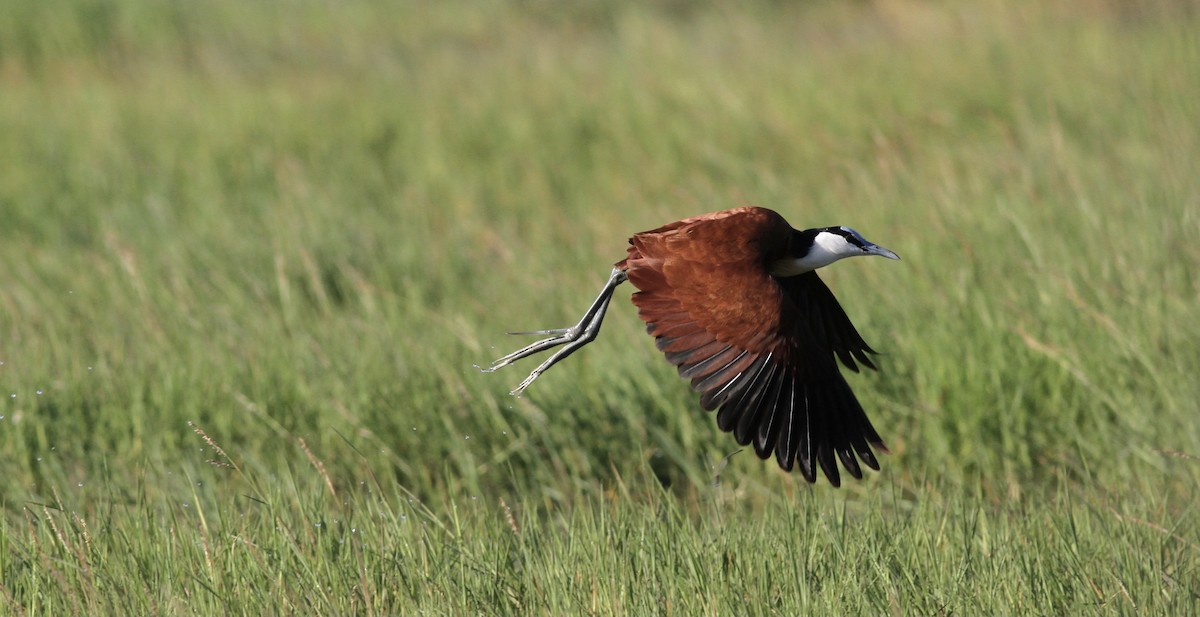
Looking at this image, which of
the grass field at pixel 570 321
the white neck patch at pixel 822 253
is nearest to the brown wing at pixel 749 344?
the white neck patch at pixel 822 253

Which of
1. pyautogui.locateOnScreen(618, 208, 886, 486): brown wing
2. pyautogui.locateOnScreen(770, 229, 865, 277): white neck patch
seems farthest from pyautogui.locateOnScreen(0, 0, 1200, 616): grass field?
pyautogui.locateOnScreen(770, 229, 865, 277): white neck patch

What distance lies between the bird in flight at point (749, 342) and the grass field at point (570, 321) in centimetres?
21

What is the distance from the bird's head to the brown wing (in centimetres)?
9

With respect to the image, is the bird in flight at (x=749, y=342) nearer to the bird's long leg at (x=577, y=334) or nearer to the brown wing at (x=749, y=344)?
the brown wing at (x=749, y=344)

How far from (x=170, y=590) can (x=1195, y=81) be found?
19.5ft

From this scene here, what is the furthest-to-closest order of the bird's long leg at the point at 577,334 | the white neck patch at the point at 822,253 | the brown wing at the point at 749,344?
the bird's long leg at the point at 577,334, the white neck patch at the point at 822,253, the brown wing at the point at 749,344

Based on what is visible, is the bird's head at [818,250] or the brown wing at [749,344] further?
the bird's head at [818,250]

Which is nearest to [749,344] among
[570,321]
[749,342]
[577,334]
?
[749,342]

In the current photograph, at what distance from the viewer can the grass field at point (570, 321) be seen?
2.86 metres

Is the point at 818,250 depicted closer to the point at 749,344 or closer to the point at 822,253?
the point at 822,253

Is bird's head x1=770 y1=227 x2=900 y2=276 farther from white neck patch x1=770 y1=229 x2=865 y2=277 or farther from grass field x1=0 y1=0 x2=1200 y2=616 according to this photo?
grass field x1=0 y1=0 x2=1200 y2=616

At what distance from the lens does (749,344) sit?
2.78 m

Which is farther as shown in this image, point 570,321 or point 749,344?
point 570,321

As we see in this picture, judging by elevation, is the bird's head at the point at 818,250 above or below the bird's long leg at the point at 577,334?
above
